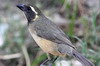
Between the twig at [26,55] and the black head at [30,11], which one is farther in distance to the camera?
the twig at [26,55]

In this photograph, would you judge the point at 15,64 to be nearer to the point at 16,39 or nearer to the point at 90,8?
the point at 16,39

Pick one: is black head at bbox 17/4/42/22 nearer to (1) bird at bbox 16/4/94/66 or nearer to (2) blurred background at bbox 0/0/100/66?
(1) bird at bbox 16/4/94/66

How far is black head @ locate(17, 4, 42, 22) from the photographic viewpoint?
5120 mm

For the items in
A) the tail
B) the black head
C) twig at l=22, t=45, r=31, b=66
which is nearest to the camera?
the tail

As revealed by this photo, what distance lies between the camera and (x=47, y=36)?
5156mm

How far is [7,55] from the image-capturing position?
7543 mm

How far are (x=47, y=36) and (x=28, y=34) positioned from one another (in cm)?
287

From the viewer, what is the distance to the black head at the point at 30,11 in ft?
16.8

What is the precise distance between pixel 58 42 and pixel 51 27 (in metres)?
0.21

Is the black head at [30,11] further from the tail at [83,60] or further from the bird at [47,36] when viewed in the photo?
the tail at [83,60]

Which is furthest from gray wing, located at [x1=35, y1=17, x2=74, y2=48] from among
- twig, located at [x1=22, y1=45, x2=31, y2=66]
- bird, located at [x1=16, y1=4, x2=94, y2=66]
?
twig, located at [x1=22, y1=45, x2=31, y2=66]

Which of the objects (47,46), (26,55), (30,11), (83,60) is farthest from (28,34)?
(83,60)

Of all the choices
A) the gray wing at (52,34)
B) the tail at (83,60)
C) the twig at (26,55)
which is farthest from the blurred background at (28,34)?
the tail at (83,60)

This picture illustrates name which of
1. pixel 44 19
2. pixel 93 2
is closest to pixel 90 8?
pixel 93 2
